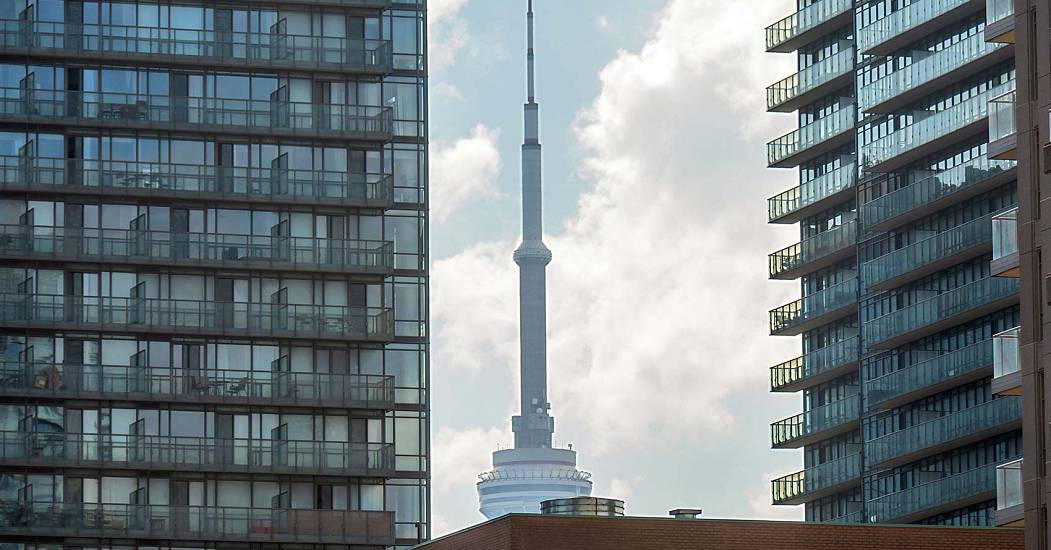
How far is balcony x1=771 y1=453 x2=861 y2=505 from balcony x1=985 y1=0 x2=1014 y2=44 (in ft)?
198

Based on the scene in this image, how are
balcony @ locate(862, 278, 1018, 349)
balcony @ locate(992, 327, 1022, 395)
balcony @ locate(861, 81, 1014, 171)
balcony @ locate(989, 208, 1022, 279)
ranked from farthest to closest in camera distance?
balcony @ locate(861, 81, 1014, 171) → balcony @ locate(862, 278, 1018, 349) → balcony @ locate(989, 208, 1022, 279) → balcony @ locate(992, 327, 1022, 395)

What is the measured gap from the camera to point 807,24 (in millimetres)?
145250

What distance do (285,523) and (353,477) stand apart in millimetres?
3886

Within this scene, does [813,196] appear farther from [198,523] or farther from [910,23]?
[198,523]

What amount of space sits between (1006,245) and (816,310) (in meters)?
66.8

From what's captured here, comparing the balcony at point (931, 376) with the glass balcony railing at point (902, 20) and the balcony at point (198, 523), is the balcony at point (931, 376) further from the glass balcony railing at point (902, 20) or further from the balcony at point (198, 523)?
the balcony at point (198, 523)

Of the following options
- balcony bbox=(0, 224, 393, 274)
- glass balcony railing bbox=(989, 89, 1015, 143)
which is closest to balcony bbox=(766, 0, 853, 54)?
balcony bbox=(0, 224, 393, 274)

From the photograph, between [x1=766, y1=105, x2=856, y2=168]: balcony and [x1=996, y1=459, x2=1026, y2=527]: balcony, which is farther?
[x1=766, y1=105, x2=856, y2=168]: balcony

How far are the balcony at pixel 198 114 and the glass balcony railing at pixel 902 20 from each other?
29.1 meters

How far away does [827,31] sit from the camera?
472 feet

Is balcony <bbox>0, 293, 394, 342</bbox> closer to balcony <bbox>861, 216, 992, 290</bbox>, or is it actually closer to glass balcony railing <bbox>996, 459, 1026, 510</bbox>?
balcony <bbox>861, 216, 992, 290</bbox>

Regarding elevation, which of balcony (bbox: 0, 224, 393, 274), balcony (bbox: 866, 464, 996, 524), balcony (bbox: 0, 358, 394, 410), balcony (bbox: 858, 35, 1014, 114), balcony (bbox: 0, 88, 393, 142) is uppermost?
balcony (bbox: 858, 35, 1014, 114)

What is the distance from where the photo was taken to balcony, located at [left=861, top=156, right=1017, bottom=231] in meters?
126

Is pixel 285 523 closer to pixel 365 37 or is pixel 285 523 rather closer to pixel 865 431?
pixel 365 37
